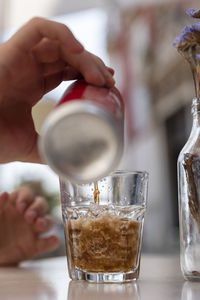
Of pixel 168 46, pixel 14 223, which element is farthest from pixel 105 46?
pixel 14 223

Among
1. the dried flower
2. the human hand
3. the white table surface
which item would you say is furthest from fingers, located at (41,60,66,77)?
the white table surface

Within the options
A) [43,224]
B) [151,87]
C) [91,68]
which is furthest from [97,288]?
[151,87]

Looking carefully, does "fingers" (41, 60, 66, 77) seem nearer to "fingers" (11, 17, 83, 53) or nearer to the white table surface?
"fingers" (11, 17, 83, 53)

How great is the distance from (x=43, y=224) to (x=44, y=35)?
422 mm

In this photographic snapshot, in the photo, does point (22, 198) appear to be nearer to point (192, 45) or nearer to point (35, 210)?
point (35, 210)

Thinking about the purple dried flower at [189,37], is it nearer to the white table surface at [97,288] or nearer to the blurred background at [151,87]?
the white table surface at [97,288]

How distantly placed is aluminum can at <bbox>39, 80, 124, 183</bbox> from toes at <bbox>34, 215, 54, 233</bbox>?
1.93ft

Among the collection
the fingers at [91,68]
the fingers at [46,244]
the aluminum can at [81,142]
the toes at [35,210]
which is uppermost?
the fingers at [91,68]

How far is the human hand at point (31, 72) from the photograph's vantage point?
0.54m

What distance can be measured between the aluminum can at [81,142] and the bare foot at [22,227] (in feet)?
1.95

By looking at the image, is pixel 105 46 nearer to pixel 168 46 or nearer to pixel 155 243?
Result: pixel 168 46

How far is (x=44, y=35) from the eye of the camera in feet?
1.83

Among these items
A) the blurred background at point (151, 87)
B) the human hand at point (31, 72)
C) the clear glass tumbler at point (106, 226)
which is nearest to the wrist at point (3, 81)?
the human hand at point (31, 72)

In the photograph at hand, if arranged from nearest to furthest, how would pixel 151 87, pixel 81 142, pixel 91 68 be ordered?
pixel 81 142 → pixel 91 68 → pixel 151 87
